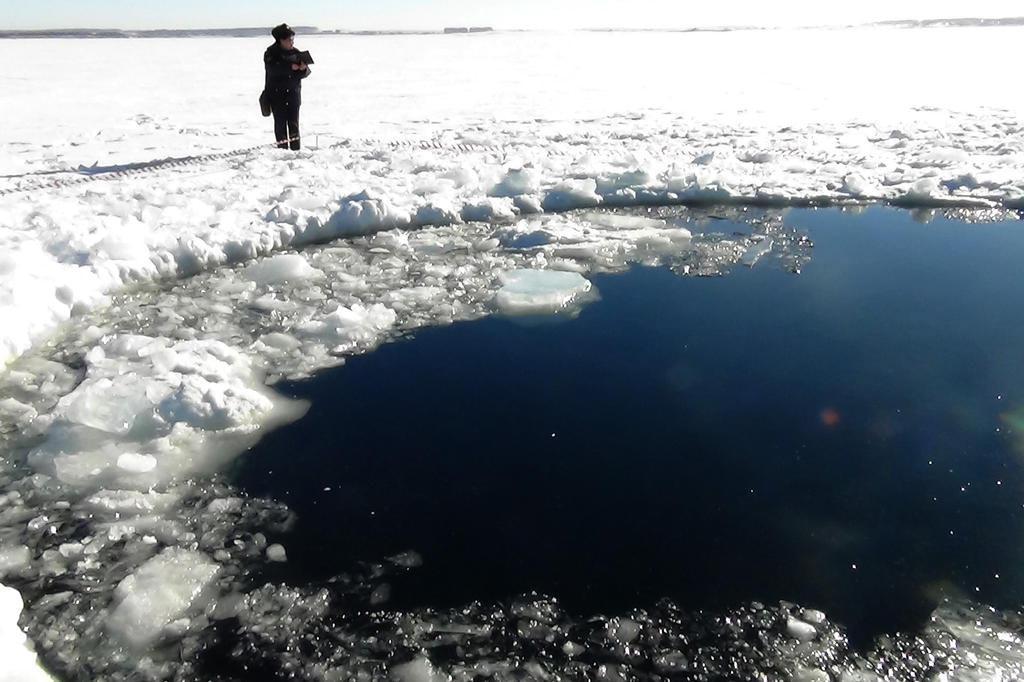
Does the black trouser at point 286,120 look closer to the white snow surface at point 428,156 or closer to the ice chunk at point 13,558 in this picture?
the white snow surface at point 428,156

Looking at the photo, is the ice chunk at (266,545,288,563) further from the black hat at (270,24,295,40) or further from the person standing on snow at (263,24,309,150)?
the black hat at (270,24,295,40)

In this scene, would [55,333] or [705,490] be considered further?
[55,333]

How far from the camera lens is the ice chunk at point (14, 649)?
223 centimetres

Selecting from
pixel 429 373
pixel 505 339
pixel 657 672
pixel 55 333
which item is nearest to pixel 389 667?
pixel 657 672

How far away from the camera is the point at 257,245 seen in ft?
21.1

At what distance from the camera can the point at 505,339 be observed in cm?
489

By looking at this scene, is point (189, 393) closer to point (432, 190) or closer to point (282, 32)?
point (432, 190)

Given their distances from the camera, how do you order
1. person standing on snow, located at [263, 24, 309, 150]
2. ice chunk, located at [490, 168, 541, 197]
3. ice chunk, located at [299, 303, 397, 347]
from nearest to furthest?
ice chunk, located at [299, 303, 397, 347] < ice chunk, located at [490, 168, 541, 197] < person standing on snow, located at [263, 24, 309, 150]

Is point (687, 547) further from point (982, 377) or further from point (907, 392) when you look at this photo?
point (982, 377)

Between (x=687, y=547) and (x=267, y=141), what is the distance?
954 cm

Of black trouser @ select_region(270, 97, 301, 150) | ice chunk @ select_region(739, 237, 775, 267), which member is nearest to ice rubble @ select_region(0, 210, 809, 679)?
ice chunk @ select_region(739, 237, 775, 267)

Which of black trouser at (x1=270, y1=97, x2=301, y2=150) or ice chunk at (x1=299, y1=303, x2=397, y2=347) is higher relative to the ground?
black trouser at (x1=270, y1=97, x2=301, y2=150)

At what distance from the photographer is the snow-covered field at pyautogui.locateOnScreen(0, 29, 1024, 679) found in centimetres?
306

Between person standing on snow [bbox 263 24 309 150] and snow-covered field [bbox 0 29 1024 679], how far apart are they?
Result: 0.55 m
